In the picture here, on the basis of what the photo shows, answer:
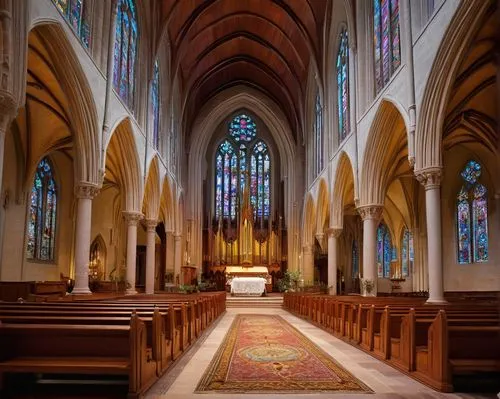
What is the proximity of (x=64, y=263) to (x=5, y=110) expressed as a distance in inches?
652

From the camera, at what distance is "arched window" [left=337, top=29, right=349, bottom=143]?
22766 mm

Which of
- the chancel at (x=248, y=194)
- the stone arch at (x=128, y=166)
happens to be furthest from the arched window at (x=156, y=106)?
the stone arch at (x=128, y=166)

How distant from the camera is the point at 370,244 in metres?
19.1

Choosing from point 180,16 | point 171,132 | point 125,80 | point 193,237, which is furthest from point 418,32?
point 193,237

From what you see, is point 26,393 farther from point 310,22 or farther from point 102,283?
point 310,22

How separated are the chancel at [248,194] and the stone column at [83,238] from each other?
63mm

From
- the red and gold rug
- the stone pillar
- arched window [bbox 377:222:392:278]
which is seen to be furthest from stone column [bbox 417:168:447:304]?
arched window [bbox 377:222:392:278]

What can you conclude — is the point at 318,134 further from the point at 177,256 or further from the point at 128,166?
the point at 128,166

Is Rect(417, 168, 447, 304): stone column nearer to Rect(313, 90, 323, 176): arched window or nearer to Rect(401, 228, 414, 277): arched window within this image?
Rect(313, 90, 323, 176): arched window

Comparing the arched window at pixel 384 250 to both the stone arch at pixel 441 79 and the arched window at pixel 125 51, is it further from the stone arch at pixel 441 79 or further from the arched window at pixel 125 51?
the stone arch at pixel 441 79

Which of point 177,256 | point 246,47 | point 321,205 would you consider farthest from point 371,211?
point 246,47

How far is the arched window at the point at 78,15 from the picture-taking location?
45.9ft

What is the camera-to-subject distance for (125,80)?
66.5ft

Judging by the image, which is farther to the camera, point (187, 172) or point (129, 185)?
point (187, 172)
